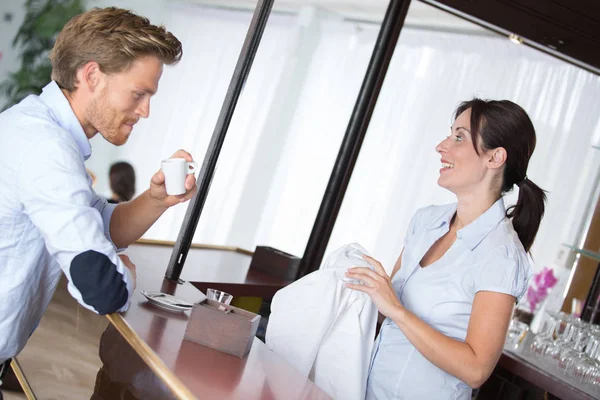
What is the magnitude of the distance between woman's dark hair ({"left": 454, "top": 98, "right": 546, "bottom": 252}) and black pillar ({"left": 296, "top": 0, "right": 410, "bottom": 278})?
1359 millimetres

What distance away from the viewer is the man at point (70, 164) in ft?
4.86

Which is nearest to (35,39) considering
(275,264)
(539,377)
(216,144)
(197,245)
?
(197,245)

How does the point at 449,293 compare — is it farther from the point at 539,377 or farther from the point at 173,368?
the point at 539,377

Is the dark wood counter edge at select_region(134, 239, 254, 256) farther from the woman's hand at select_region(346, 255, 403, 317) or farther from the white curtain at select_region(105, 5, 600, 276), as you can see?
the woman's hand at select_region(346, 255, 403, 317)

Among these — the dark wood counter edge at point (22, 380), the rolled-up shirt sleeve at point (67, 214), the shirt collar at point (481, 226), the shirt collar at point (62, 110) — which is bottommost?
the dark wood counter edge at point (22, 380)

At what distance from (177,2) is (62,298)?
110 inches

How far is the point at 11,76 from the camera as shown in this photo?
4.05 meters

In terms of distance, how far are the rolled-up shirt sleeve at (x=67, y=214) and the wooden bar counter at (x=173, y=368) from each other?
183 mm

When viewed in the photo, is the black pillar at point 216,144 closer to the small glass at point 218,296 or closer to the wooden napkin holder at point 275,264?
the small glass at point 218,296

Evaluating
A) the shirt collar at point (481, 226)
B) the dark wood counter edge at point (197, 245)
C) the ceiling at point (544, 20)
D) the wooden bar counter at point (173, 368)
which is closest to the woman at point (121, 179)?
the dark wood counter edge at point (197, 245)

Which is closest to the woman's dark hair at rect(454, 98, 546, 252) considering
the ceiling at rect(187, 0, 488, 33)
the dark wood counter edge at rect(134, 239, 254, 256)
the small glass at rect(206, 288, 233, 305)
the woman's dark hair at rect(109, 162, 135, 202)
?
the small glass at rect(206, 288, 233, 305)

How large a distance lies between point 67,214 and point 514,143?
1.37 metres

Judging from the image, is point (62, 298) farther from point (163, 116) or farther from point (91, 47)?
point (163, 116)

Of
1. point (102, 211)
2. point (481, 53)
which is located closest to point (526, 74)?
point (481, 53)
